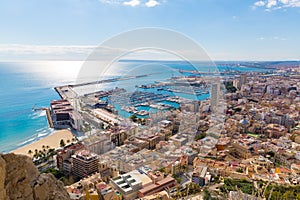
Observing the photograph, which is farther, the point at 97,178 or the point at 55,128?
the point at 55,128

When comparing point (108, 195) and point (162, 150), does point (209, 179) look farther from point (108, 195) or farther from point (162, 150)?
point (108, 195)

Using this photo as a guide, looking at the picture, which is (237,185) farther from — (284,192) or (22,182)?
(22,182)

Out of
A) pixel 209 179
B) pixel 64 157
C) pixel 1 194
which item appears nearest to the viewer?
pixel 1 194

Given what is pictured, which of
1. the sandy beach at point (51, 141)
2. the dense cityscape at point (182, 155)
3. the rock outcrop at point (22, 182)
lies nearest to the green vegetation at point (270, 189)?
the dense cityscape at point (182, 155)

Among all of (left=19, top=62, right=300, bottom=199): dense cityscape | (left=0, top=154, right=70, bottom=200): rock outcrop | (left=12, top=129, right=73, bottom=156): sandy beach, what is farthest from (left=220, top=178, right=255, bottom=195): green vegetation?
(left=12, top=129, right=73, bottom=156): sandy beach

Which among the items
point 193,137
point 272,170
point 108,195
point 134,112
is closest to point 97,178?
point 108,195

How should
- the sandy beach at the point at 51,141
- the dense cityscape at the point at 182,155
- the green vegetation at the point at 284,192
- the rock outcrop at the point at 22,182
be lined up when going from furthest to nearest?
the sandy beach at the point at 51,141
the dense cityscape at the point at 182,155
the green vegetation at the point at 284,192
the rock outcrop at the point at 22,182

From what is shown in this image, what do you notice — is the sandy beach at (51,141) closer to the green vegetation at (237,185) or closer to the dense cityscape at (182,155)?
the dense cityscape at (182,155)
